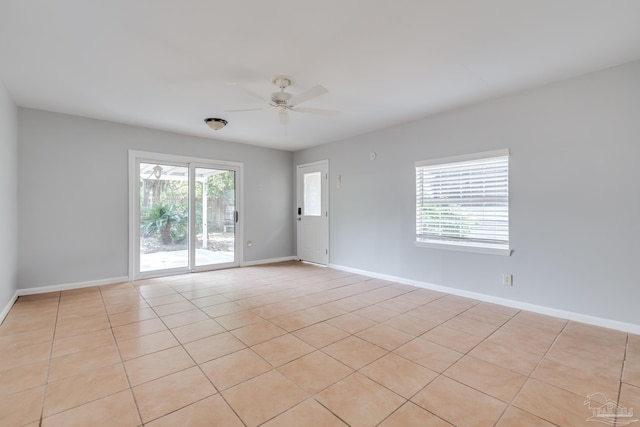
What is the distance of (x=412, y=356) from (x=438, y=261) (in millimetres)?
1998

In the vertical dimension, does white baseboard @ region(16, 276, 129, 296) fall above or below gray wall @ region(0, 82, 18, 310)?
below

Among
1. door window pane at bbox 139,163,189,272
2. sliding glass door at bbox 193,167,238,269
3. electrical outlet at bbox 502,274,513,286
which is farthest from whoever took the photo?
sliding glass door at bbox 193,167,238,269

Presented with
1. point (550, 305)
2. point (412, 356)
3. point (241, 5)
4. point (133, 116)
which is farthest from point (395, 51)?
point (133, 116)

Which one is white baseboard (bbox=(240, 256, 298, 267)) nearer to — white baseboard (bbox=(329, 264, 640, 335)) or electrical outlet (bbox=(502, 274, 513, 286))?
white baseboard (bbox=(329, 264, 640, 335))

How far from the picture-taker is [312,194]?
20.2 feet

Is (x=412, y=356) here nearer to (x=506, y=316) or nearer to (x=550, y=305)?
(x=506, y=316)

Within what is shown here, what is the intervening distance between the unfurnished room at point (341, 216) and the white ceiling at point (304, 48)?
2 centimetres

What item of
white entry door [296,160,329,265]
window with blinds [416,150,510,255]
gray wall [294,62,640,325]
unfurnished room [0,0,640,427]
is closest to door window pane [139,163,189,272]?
unfurnished room [0,0,640,427]

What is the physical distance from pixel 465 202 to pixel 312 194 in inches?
124

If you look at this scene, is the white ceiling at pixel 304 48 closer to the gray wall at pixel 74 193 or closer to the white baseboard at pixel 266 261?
the gray wall at pixel 74 193

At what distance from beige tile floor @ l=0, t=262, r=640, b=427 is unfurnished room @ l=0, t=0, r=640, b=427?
0.07 ft

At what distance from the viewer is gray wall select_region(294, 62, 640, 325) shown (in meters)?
2.69

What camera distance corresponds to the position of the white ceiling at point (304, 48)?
197 cm

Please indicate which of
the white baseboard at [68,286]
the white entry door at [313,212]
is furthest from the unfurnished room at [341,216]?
the white entry door at [313,212]
